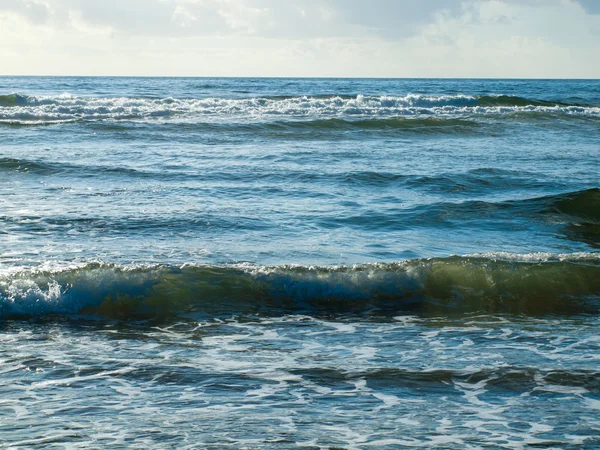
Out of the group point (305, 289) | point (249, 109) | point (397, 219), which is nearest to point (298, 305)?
point (305, 289)

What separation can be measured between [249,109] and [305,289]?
80.6 ft

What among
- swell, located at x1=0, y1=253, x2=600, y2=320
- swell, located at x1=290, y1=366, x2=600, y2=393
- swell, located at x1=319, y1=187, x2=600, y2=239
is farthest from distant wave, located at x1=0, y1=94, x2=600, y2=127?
swell, located at x1=290, y1=366, x2=600, y2=393

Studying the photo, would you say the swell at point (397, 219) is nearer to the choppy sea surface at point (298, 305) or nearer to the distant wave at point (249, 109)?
the choppy sea surface at point (298, 305)

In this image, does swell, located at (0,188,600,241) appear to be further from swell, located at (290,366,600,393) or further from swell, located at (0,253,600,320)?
swell, located at (290,366,600,393)

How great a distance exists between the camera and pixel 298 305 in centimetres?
742

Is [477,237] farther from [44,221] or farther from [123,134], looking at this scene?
[123,134]

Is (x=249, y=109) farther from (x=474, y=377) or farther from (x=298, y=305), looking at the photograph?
(x=474, y=377)

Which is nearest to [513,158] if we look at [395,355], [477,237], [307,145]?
[307,145]

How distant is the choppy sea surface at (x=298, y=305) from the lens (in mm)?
4586

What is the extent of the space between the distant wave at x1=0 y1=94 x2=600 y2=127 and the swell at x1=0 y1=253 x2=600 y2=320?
56.8 feet

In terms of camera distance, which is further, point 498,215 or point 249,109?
point 249,109

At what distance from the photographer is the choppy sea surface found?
4.59 meters

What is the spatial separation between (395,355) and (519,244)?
14.7 feet

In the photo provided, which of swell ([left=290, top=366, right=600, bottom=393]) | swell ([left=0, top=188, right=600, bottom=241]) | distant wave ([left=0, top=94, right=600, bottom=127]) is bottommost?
swell ([left=290, top=366, right=600, bottom=393])
